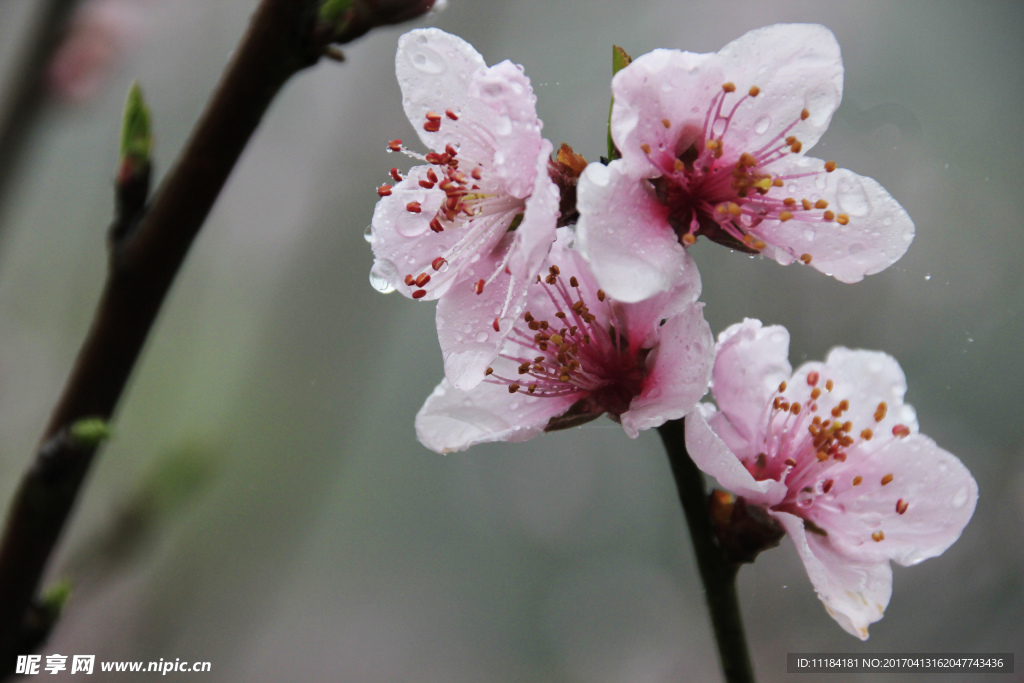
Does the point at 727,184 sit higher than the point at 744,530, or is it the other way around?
the point at 727,184

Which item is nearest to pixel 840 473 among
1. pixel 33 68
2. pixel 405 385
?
pixel 33 68

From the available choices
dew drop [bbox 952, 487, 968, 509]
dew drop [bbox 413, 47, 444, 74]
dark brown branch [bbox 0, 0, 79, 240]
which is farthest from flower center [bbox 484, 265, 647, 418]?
dark brown branch [bbox 0, 0, 79, 240]

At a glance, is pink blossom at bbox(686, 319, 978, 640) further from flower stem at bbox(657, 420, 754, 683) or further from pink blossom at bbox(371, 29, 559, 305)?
pink blossom at bbox(371, 29, 559, 305)

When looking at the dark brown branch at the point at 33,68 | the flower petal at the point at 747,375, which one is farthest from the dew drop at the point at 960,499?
the dark brown branch at the point at 33,68

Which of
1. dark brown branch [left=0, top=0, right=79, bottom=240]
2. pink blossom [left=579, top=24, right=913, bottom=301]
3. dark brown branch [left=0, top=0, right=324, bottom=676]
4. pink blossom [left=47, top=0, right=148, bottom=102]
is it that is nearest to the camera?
dark brown branch [left=0, top=0, right=324, bottom=676]

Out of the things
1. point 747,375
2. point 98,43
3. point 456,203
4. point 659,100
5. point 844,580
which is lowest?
point 98,43

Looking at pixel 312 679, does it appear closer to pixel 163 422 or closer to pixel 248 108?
pixel 163 422

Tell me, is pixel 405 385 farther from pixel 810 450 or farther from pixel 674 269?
pixel 674 269

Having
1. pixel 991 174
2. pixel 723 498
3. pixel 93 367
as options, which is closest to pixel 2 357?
pixel 93 367
